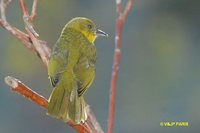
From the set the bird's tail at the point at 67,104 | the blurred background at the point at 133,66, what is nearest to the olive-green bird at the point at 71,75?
the bird's tail at the point at 67,104

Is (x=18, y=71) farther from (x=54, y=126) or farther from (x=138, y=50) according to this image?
(x=138, y=50)

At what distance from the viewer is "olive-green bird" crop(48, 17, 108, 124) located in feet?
9.24

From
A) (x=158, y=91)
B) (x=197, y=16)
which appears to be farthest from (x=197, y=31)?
(x=158, y=91)

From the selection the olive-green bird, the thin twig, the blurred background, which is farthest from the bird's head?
the blurred background

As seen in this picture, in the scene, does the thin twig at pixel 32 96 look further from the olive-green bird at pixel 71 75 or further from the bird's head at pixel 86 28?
the bird's head at pixel 86 28

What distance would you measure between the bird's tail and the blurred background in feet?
24.8

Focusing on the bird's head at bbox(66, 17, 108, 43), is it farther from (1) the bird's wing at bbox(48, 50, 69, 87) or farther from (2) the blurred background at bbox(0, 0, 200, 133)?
(2) the blurred background at bbox(0, 0, 200, 133)

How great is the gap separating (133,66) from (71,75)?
10586mm

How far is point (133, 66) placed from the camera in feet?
44.7

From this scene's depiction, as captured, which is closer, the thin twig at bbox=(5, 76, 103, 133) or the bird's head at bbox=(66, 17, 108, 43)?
the thin twig at bbox=(5, 76, 103, 133)

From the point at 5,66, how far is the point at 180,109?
3164 mm

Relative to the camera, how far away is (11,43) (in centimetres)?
1405

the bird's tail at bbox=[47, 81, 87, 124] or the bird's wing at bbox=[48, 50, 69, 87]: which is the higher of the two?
the bird's wing at bbox=[48, 50, 69, 87]

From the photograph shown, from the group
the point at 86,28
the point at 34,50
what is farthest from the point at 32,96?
the point at 86,28
